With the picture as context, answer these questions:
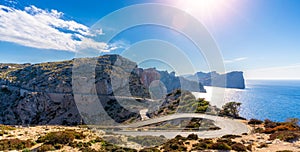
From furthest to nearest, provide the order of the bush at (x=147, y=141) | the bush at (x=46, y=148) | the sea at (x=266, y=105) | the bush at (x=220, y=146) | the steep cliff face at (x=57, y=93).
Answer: the sea at (x=266, y=105) → the steep cliff face at (x=57, y=93) → the bush at (x=147, y=141) → the bush at (x=220, y=146) → the bush at (x=46, y=148)

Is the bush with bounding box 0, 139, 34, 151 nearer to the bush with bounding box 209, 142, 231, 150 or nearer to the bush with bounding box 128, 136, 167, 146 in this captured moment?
the bush with bounding box 128, 136, 167, 146

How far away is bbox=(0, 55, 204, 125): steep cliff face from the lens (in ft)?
187

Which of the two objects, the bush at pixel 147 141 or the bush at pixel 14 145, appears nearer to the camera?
the bush at pixel 14 145

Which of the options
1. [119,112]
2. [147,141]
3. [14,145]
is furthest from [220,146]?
[119,112]

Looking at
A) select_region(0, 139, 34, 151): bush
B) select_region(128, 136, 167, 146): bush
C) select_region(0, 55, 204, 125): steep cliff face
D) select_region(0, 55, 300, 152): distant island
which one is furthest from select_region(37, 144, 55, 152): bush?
select_region(0, 55, 204, 125): steep cliff face

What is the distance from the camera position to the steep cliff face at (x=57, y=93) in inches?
2249

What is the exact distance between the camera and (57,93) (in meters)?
63.4

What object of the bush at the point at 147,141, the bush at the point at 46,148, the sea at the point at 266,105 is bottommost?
the sea at the point at 266,105

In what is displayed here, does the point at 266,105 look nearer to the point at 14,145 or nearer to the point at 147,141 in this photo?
the point at 147,141

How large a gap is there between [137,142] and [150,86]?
70.0 metres

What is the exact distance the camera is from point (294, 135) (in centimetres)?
1493

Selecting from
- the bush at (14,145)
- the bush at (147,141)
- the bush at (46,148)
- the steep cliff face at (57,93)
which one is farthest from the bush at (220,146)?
the steep cliff face at (57,93)

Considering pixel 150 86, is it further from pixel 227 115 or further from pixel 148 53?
pixel 148 53

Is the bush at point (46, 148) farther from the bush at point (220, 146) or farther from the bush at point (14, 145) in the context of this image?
the bush at point (220, 146)
